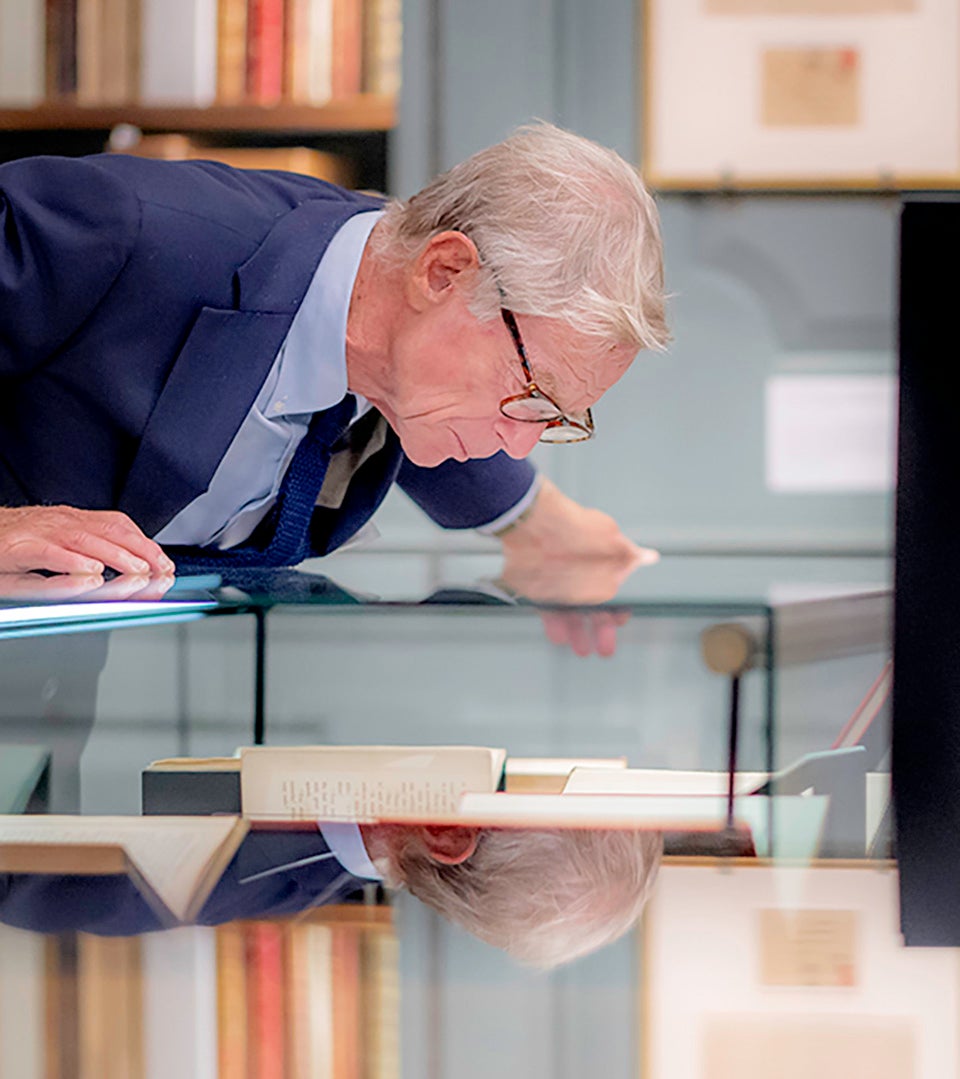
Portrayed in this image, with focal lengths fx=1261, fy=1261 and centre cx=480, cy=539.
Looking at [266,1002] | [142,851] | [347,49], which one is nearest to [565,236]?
[142,851]

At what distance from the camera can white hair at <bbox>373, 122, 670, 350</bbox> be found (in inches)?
46.4

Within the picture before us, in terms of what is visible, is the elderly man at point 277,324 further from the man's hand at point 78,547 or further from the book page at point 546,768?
the book page at point 546,768

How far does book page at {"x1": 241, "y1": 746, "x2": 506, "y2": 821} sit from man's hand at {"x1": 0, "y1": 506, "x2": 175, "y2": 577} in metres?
0.37

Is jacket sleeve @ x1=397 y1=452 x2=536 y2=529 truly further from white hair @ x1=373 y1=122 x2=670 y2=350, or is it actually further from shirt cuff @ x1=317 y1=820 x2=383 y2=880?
shirt cuff @ x1=317 y1=820 x2=383 y2=880

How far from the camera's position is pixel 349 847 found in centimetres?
51

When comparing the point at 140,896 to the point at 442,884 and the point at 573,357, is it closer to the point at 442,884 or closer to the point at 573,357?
the point at 442,884

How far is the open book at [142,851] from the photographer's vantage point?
0.47 meters

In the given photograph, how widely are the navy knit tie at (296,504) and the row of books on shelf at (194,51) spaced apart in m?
1.38

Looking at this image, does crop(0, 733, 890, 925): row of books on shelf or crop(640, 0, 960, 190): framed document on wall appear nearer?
crop(0, 733, 890, 925): row of books on shelf

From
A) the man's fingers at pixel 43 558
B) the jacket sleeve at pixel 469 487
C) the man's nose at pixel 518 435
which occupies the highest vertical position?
the man's nose at pixel 518 435

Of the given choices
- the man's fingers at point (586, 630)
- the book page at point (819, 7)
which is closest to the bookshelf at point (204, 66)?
the book page at point (819, 7)

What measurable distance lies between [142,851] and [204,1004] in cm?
15

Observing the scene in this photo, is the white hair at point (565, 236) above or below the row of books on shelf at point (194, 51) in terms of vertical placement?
below

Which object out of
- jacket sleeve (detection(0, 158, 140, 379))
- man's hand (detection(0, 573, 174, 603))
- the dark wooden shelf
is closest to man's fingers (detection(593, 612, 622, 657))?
man's hand (detection(0, 573, 174, 603))
